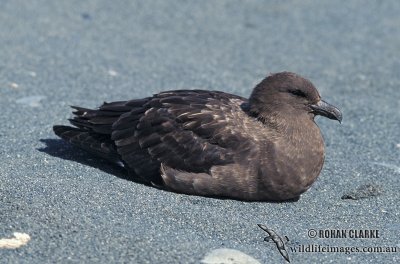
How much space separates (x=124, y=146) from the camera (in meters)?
6.27

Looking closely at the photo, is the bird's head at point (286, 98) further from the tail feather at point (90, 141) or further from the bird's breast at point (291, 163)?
the tail feather at point (90, 141)

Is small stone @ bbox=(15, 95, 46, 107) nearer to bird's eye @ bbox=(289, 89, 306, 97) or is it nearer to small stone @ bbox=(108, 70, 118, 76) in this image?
small stone @ bbox=(108, 70, 118, 76)

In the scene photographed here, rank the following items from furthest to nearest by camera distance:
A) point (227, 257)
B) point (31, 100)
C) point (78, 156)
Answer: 1. point (31, 100)
2. point (78, 156)
3. point (227, 257)

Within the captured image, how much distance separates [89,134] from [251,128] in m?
1.32

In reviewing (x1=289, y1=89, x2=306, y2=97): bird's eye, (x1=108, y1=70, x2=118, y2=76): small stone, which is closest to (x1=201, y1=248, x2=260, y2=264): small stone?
(x1=289, y1=89, x2=306, y2=97): bird's eye

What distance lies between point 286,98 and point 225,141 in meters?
0.57

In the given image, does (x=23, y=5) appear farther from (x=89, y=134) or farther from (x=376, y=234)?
(x=376, y=234)

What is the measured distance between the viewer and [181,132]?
241 inches

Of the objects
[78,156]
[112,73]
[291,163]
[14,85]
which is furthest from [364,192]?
[14,85]

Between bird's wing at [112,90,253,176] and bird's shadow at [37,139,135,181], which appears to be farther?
bird's shadow at [37,139,135,181]

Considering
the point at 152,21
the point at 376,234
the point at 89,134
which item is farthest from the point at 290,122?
the point at 152,21

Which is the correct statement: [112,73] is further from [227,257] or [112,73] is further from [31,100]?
[227,257]

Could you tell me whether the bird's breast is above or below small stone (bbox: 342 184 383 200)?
above

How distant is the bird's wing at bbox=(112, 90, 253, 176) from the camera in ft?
19.6
